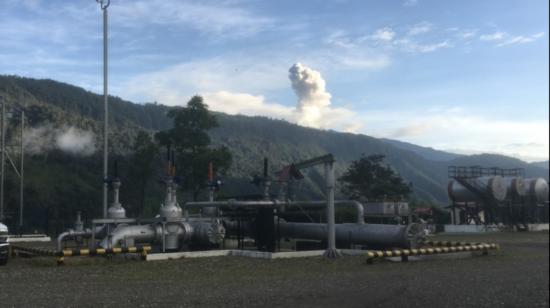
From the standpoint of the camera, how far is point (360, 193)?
2522 inches

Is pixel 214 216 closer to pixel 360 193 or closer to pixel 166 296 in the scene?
pixel 166 296

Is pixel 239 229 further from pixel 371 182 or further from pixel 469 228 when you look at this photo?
pixel 371 182

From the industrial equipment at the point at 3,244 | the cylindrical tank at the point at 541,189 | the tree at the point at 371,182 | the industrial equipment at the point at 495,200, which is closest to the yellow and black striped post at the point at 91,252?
the industrial equipment at the point at 3,244

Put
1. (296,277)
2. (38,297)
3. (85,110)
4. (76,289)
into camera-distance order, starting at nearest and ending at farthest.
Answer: (38,297) < (76,289) < (296,277) < (85,110)

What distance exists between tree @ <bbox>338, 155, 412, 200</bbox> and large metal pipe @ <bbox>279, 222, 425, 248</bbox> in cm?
3666

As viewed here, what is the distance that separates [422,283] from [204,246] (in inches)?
523

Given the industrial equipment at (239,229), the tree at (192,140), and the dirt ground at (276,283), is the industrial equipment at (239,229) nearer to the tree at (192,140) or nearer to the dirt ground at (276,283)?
the dirt ground at (276,283)

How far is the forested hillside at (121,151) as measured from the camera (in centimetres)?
6862

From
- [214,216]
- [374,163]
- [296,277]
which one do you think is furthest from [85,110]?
[296,277]

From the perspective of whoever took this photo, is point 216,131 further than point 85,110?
Yes

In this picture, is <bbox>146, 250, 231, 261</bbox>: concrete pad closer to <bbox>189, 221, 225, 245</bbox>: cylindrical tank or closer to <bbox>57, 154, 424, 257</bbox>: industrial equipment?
<bbox>57, 154, 424, 257</bbox>: industrial equipment

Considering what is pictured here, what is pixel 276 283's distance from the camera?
13539mm

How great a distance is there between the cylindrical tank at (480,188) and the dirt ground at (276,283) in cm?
2813

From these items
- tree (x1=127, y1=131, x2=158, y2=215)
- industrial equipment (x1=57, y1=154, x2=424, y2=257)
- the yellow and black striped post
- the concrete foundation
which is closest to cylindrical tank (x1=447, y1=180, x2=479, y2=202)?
the concrete foundation
